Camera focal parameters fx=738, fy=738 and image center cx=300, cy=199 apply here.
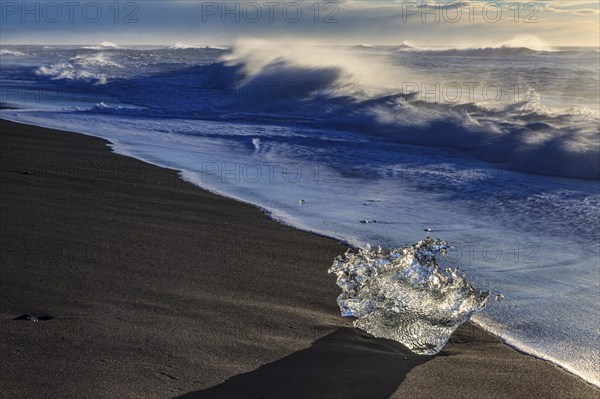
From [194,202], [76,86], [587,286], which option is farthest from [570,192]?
[76,86]

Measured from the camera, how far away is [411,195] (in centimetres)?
773

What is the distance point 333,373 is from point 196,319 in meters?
0.90

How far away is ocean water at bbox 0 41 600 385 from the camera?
496cm

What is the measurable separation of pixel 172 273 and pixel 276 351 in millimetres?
1356

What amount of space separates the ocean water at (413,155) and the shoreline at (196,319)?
19.0 inches

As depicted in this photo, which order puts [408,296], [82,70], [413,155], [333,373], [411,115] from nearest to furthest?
[333,373] < [408,296] < [413,155] < [411,115] < [82,70]

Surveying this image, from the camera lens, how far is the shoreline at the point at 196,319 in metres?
3.12

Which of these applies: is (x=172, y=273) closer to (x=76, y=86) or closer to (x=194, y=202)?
(x=194, y=202)

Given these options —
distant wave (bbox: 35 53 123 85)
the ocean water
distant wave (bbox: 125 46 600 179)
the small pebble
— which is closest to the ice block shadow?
the ocean water

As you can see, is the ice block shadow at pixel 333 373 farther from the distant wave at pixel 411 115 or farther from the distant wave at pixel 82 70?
the distant wave at pixel 82 70

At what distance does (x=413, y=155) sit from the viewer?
1086 cm

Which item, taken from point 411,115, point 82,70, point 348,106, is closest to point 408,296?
point 411,115

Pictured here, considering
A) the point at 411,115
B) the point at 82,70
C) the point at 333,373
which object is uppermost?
the point at 82,70

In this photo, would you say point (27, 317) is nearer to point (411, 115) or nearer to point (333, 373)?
point (333, 373)
